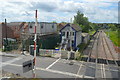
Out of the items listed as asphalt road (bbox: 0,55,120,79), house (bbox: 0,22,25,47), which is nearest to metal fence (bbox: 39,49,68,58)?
asphalt road (bbox: 0,55,120,79)

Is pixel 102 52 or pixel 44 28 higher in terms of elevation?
pixel 44 28

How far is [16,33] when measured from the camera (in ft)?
108

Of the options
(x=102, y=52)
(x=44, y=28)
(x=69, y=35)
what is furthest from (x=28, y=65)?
(x=44, y=28)

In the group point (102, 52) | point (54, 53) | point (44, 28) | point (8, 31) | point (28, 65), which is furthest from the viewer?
point (8, 31)

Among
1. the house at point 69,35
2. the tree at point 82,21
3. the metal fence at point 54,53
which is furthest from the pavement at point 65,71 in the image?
the tree at point 82,21

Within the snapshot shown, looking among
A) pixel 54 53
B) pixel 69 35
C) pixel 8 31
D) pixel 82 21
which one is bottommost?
pixel 54 53

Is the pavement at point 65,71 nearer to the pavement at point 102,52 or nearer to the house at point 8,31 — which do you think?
the pavement at point 102,52

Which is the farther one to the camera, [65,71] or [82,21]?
[82,21]

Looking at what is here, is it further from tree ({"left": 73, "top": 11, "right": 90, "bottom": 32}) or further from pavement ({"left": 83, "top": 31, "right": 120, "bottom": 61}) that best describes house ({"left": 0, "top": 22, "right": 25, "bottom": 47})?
tree ({"left": 73, "top": 11, "right": 90, "bottom": 32})

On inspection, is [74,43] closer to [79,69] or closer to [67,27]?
[67,27]

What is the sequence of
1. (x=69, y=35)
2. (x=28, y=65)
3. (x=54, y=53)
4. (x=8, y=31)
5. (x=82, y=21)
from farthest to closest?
(x=82, y=21) < (x=8, y=31) < (x=69, y=35) < (x=54, y=53) < (x=28, y=65)

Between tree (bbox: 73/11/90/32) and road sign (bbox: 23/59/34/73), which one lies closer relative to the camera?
road sign (bbox: 23/59/34/73)

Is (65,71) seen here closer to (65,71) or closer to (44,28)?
(65,71)

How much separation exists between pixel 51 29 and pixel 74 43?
9.81 m
